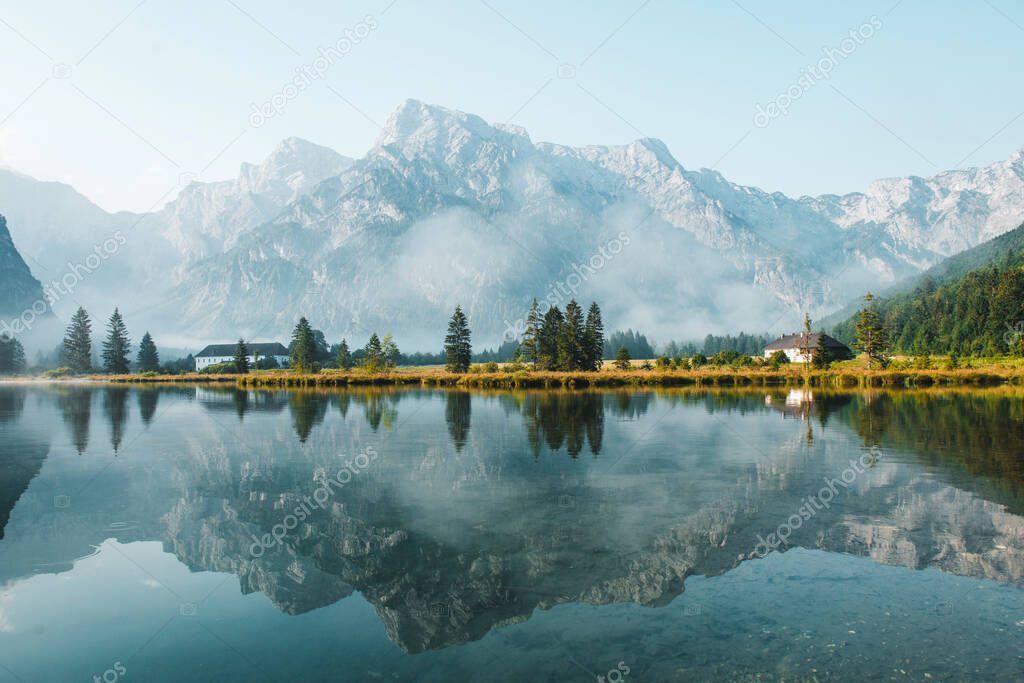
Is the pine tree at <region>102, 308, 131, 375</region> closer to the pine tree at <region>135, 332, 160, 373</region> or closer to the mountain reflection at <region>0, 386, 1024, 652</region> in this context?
the pine tree at <region>135, 332, 160, 373</region>

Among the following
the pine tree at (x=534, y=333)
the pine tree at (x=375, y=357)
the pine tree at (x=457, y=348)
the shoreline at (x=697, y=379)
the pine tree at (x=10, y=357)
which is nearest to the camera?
the shoreline at (x=697, y=379)

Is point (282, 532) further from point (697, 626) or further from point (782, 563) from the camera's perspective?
point (782, 563)

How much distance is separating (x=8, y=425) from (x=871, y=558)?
53.1 metres

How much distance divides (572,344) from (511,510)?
9061 centimetres

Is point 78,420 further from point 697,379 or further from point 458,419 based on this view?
point 697,379

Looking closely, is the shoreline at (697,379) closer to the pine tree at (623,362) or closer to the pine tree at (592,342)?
the pine tree at (592,342)

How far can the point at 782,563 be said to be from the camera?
14.7m

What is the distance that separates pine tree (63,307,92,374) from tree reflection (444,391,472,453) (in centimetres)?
14761

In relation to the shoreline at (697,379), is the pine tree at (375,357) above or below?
above

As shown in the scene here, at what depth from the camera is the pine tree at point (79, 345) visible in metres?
169

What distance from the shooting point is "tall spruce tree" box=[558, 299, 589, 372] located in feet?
357

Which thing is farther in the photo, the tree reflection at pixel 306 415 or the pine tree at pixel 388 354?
the pine tree at pixel 388 354

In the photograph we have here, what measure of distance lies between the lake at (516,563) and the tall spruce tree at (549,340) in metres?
79.6

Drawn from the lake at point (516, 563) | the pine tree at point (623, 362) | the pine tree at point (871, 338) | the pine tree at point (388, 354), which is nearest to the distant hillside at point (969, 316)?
the pine tree at point (871, 338)
